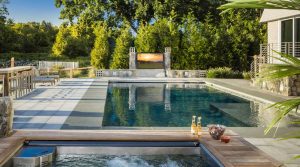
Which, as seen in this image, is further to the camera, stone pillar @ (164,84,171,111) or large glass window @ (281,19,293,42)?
large glass window @ (281,19,293,42)

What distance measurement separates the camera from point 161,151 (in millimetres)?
6465

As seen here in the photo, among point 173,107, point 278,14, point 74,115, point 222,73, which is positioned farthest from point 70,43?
point 74,115

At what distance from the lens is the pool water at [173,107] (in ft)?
33.3

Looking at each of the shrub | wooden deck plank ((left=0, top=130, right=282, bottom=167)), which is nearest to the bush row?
the shrub

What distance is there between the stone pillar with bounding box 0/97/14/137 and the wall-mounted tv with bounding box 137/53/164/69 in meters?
19.0

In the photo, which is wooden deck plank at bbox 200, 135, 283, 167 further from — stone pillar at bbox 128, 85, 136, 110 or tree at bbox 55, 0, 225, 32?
tree at bbox 55, 0, 225, 32

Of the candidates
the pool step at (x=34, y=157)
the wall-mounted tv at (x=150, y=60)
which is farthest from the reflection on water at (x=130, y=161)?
the wall-mounted tv at (x=150, y=60)

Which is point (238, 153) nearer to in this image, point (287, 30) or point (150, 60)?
point (287, 30)

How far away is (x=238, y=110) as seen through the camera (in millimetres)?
11914

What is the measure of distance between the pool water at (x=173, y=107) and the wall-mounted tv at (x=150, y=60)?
21.1ft

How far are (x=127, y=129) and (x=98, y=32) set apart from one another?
19.8 m

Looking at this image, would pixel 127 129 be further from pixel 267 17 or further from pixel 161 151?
pixel 267 17

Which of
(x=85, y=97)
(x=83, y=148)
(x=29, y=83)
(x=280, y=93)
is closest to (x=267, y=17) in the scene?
(x=280, y=93)

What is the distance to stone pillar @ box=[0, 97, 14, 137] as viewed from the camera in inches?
254
